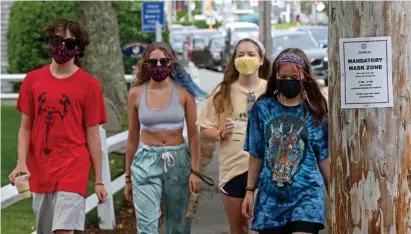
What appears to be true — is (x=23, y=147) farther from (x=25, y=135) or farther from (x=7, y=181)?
(x=7, y=181)

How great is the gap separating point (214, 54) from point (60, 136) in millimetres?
39890

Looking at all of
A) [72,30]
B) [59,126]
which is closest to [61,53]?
[72,30]

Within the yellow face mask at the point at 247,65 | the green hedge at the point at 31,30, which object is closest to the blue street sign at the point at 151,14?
the green hedge at the point at 31,30

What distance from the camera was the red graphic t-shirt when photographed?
20.5ft

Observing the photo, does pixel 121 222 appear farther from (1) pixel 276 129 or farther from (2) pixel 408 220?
(2) pixel 408 220

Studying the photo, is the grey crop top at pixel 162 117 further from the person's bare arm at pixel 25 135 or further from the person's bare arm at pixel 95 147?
the person's bare arm at pixel 25 135

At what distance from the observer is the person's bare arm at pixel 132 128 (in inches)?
278

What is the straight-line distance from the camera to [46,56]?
26547mm

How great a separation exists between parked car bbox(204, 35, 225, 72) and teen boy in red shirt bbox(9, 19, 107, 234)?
127 ft

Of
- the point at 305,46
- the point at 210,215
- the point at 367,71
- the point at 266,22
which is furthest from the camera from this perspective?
the point at 305,46

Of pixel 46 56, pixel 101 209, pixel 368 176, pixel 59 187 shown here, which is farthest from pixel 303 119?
pixel 46 56

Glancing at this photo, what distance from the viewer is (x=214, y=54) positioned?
46.0 metres

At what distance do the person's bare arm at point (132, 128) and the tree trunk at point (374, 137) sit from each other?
2.53 meters

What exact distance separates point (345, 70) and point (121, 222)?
6000 millimetres
